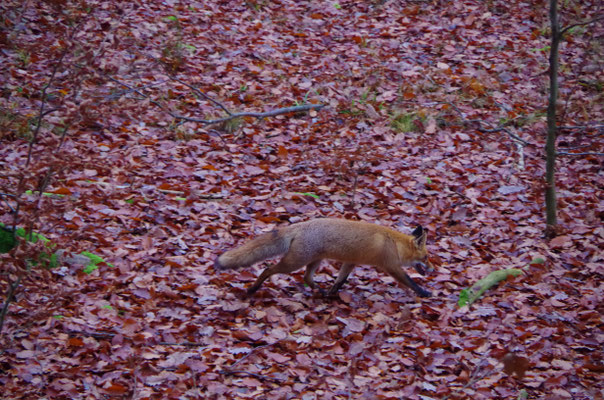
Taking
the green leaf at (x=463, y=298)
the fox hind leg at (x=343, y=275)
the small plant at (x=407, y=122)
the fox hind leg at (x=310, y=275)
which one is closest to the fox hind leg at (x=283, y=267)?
the fox hind leg at (x=310, y=275)

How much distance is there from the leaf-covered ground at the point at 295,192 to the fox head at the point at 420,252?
0.22 m

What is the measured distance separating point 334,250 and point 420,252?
3.65 ft

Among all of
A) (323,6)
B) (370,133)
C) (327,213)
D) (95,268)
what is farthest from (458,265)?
(323,6)

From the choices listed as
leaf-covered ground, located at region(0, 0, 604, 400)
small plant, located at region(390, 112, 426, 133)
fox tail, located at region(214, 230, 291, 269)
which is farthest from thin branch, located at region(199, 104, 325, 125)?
fox tail, located at region(214, 230, 291, 269)

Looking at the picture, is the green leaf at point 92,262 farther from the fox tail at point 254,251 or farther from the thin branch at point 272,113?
the thin branch at point 272,113

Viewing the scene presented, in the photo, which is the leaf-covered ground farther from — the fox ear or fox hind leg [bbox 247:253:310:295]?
the fox ear

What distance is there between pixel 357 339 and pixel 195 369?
1663 mm

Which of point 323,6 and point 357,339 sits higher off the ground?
point 323,6

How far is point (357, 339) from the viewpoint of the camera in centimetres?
605

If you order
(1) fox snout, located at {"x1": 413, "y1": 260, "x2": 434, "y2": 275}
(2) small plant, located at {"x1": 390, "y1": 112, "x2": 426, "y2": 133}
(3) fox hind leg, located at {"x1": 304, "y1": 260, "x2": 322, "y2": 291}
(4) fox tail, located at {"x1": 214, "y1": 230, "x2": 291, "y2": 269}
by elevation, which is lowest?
(3) fox hind leg, located at {"x1": 304, "y1": 260, "x2": 322, "y2": 291}

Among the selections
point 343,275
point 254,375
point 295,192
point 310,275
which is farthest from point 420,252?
point 254,375

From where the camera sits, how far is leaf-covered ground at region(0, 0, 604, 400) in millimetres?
5324

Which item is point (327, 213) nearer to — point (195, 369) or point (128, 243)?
point (128, 243)

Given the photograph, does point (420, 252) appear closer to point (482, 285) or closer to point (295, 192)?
point (482, 285)
